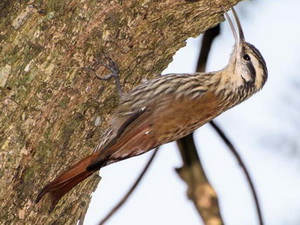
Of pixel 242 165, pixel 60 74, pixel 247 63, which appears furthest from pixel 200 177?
pixel 60 74

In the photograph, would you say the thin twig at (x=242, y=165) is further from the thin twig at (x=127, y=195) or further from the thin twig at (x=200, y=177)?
the thin twig at (x=127, y=195)

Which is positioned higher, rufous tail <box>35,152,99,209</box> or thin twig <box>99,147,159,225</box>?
thin twig <box>99,147,159,225</box>

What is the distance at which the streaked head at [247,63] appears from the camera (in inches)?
130

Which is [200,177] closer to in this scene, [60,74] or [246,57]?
[246,57]

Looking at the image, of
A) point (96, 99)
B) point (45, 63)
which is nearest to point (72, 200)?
point (96, 99)

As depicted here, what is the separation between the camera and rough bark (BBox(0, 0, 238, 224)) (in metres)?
2.44

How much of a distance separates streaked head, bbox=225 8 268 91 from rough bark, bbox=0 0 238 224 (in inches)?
19.6

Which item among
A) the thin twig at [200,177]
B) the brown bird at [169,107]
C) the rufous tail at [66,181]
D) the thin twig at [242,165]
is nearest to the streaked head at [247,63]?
the brown bird at [169,107]

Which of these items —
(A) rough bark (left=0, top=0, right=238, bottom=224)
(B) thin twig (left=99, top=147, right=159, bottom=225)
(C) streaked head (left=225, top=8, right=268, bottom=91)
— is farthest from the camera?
(C) streaked head (left=225, top=8, right=268, bottom=91)

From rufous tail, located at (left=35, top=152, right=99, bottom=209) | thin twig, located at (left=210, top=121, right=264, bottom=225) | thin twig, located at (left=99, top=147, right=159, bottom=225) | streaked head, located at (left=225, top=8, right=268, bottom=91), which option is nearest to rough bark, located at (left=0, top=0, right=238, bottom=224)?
rufous tail, located at (left=35, top=152, right=99, bottom=209)

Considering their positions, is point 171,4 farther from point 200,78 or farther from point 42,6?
point 200,78

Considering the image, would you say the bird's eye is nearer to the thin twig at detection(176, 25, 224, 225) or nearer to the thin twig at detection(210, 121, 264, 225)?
the thin twig at detection(176, 25, 224, 225)

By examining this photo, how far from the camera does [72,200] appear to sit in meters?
2.81

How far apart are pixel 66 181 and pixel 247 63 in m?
1.43
